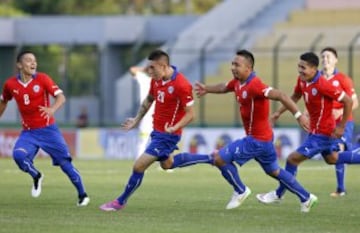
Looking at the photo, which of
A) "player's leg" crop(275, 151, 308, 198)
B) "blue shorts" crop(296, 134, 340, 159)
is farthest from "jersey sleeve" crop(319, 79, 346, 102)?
"player's leg" crop(275, 151, 308, 198)

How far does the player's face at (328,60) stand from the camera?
17438mm

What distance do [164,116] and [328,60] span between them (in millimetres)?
3059

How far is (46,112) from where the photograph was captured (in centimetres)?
1587

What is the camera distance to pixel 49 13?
71.8 m

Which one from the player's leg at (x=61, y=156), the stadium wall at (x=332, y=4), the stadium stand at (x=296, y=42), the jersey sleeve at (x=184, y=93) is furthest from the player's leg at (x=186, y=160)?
the stadium wall at (x=332, y=4)

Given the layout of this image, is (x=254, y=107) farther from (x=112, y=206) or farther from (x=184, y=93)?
(x=112, y=206)

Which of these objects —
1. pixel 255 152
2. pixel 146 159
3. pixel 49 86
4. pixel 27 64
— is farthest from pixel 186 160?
pixel 27 64

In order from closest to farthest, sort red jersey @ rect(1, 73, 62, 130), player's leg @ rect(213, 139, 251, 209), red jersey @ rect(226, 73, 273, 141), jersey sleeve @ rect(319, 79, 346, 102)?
red jersey @ rect(226, 73, 273, 141), player's leg @ rect(213, 139, 251, 209), jersey sleeve @ rect(319, 79, 346, 102), red jersey @ rect(1, 73, 62, 130)

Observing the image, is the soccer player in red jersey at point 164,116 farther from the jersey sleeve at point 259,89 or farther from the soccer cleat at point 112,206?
the jersey sleeve at point 259,89

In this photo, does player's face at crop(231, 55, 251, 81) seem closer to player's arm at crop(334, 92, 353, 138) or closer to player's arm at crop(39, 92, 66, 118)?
player's arm at crop(334, 92, 353, 138)

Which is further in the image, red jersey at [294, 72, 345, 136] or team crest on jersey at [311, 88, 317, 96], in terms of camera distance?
team crest on jersey at [311, 88, 317, 96]

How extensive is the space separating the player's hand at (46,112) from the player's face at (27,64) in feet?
1.80

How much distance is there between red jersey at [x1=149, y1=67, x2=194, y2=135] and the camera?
1570 cm

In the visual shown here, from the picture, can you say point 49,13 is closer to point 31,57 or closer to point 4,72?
point 4,72
